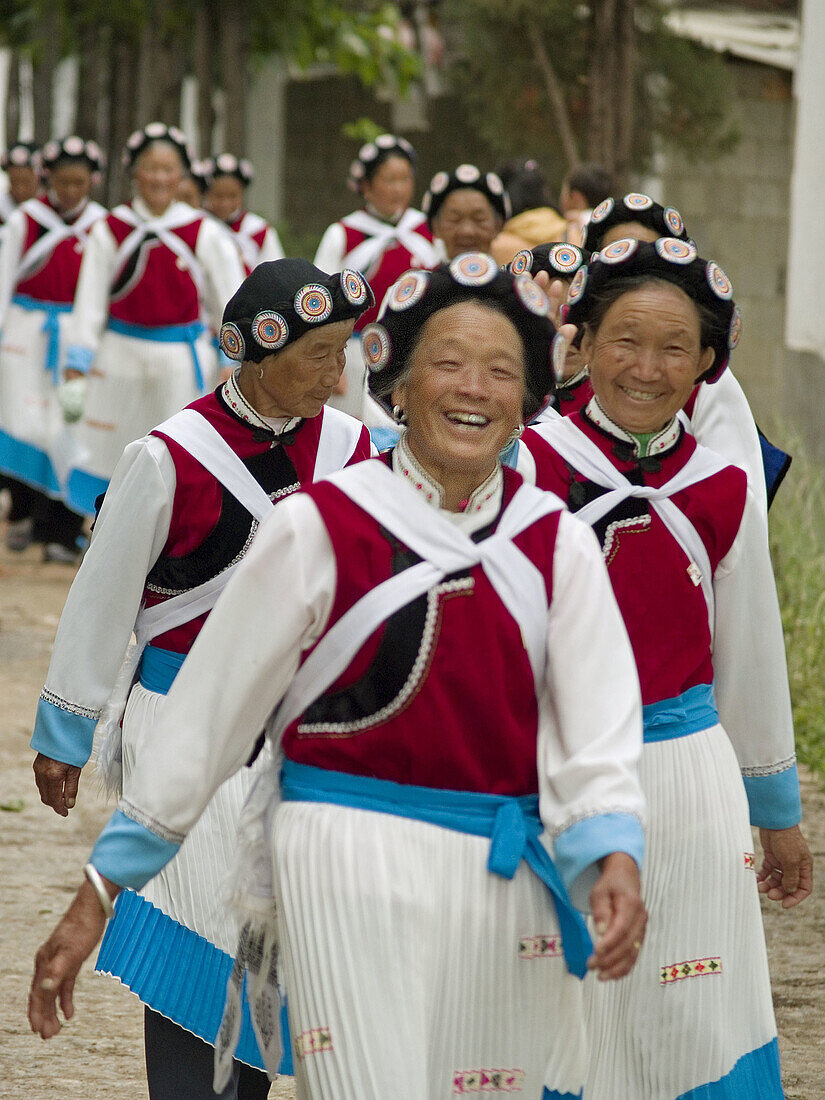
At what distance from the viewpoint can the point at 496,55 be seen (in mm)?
16391

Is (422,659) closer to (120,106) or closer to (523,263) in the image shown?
(523,263)

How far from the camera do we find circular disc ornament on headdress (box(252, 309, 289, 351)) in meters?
3.87

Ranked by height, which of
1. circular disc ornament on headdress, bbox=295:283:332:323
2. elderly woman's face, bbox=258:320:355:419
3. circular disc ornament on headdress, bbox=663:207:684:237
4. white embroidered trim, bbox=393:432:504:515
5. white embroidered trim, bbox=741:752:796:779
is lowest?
white embroidered trim, bbox=741:752:796:779

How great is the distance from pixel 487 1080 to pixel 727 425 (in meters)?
1.78

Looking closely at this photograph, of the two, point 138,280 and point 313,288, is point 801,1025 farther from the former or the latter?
point 138,280

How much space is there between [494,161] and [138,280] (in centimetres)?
1099

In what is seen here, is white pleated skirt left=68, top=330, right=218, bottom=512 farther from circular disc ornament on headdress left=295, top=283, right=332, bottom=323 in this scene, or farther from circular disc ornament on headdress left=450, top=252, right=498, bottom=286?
circular disc ornament on headdress left=450, top=252, right=498, bottom=286

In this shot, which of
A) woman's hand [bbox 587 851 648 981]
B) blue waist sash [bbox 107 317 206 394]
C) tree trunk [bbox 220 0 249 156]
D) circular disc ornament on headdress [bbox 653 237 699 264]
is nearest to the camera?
woman's hand [bbox 587 851 648 981]

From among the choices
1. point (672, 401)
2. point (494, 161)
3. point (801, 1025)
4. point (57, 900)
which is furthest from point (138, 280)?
point (494, 161)

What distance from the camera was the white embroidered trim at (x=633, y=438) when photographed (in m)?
3.55

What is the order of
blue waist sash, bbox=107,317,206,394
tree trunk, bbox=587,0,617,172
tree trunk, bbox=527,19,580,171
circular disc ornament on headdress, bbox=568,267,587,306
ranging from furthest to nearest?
tree trunk, bbox=527,19,580,171 → tree trunk, bbox=587,0,617,172 → blue waist sash, bbox=107,317,206,394 → circular disc ornament on headdress, bbox=568,267,587,306

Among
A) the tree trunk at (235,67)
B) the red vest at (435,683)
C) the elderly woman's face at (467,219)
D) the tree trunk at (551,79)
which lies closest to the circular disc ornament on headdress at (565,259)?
the red vest at (435,683)

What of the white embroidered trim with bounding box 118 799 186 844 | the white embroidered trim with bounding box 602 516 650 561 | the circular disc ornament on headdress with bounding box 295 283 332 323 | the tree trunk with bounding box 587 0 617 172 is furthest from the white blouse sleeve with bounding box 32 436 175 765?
the tree trunk with bounding box 587 0 617 172

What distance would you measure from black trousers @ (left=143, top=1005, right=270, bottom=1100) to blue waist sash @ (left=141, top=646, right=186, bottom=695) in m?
0.62
